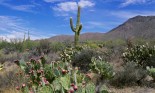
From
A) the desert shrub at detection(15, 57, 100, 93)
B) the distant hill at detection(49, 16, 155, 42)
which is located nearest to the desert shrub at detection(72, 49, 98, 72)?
the desert shrub at detection(15, 57, 100, 93)

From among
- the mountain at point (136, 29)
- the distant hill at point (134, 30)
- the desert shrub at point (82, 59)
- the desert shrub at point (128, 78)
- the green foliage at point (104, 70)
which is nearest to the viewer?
the green foliage at point (104, 70)

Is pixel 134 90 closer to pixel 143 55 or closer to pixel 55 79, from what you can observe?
pixel 143 55

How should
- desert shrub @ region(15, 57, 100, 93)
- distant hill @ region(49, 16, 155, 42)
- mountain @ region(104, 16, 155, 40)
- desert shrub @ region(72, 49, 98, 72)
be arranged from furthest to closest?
distant hill @ region(49, 16, 155, 42) < mountain @ region(104, 16, 155, 40) < desert shrub @ region(72, 49, 98, 72) < desert shrub @ region(15, 57, 100, 93)

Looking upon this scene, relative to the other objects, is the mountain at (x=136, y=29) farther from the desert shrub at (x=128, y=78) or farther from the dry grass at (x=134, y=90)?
the dry grass at (x=134, y=90)

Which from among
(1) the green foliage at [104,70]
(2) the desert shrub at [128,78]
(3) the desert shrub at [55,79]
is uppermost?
(3) the desert shrub at [55,79]

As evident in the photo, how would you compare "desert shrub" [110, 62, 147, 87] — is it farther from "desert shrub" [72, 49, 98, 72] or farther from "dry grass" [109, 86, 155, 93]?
"desert shrub" [72, 49, 98, 72]

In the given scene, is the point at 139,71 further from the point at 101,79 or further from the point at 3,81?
the point at 3,81

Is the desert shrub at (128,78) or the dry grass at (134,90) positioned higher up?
the desert shrub at (128,78)

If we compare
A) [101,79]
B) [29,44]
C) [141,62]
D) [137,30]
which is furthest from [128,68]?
[137,30]

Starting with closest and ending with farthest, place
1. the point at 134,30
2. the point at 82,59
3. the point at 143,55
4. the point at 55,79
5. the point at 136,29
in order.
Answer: the point at 55,79 → the point at 143,55 → the point at 82,59 → the point at 136,29 → the point at 134,30

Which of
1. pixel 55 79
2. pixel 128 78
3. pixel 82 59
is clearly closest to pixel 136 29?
pixel 82 59

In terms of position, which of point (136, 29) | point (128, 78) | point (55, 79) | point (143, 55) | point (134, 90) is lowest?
point (134, 90)

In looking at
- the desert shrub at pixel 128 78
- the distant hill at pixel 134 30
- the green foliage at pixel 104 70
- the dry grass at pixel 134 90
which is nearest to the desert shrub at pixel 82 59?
the green foliage at pixel 104 70

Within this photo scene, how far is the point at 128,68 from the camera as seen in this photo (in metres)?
11.6
